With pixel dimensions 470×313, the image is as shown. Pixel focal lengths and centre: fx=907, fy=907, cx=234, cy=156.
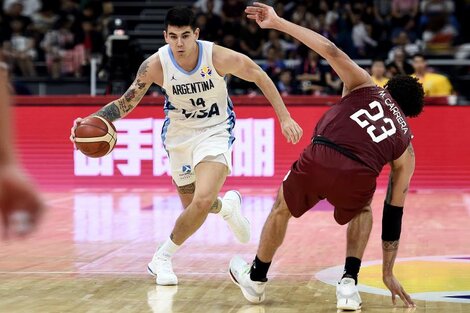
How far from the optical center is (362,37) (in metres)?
17.5

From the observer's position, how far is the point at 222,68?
22.1ft

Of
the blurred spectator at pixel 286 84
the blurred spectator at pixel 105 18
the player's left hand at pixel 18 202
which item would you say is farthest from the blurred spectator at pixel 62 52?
the player's left hand at pixel 18 202

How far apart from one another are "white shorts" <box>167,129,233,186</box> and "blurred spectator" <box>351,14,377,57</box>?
1100 centimetres

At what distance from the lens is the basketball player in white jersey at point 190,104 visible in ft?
21.3

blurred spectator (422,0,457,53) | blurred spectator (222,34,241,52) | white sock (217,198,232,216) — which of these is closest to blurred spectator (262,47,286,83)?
blurred spectator (222,34,241,52)

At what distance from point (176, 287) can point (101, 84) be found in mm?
10949

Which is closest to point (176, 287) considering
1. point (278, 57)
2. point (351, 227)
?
point (351, 227)

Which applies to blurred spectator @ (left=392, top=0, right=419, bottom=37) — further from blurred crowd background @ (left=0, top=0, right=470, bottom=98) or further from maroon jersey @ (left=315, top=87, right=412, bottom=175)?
maroon jersey @ (left=315, top=87, right=412, bottom=175)

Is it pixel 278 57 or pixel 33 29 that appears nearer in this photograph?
pixel 278 57

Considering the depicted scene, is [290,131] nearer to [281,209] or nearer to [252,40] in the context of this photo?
[281,209]

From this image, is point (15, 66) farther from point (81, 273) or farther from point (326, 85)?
point (81, 273)

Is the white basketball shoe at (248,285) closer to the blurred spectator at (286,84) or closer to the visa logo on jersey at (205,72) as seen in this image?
the visa logo on jersey at (205,72)

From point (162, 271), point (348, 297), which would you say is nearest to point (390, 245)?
point (348, 297)

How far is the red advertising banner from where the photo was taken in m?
12.9
